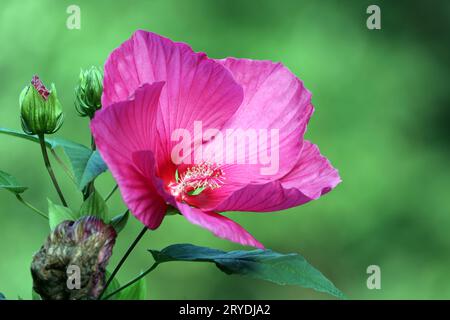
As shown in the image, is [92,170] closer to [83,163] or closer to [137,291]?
[83,163]

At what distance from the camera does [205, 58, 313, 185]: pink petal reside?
508 mm

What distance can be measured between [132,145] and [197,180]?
0.08 metres

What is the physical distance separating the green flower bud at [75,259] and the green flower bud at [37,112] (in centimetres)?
9

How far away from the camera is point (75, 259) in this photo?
0.42 m

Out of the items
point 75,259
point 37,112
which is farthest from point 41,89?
point 75,259

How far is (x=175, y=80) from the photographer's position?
49 centimetres

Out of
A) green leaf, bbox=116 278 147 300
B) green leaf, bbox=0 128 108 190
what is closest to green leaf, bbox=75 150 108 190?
green leaf, bbox=0 128 108 190

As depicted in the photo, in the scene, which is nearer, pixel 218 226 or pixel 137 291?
pixel 218 226

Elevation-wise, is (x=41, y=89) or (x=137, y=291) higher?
(x=41, y=89)

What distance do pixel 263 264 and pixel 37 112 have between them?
0.17m

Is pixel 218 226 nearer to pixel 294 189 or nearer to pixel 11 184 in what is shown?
pixel 294 189

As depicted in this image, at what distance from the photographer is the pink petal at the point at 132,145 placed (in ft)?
1.35

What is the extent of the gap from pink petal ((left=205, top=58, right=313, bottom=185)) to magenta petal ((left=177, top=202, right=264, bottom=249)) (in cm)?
7
